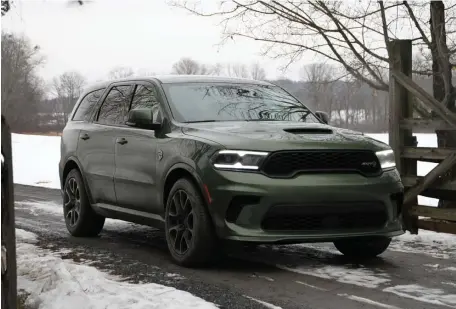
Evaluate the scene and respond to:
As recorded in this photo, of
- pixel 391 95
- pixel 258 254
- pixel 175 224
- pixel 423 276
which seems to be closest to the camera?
pixel 423 276

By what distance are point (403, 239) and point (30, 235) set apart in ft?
14.9

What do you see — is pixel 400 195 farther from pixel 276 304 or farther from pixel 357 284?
pixel 276 304

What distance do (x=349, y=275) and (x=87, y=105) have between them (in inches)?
169

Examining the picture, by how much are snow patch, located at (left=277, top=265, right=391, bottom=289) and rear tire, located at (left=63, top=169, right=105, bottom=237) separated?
2.85 m

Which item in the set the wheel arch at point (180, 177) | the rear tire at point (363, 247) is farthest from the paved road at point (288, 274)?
the wheel arch at point (180, 177)

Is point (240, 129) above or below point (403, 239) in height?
above

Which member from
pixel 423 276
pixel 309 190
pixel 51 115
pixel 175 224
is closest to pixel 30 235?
pixel 175 224

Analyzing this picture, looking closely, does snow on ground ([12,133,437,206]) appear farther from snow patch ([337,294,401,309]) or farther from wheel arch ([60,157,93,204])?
snow patch ([337,294,401,309])

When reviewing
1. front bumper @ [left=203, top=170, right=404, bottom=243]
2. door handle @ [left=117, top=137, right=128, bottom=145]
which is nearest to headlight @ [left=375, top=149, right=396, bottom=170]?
front bumper @ [left=203, top=170, right=404, bottom=243]

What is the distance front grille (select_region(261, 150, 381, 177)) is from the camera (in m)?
5.39

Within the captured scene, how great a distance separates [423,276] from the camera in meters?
5.60

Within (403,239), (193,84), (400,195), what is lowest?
(403,239)

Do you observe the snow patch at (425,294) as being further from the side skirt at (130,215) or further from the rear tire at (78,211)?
the rear tire at (78,211)

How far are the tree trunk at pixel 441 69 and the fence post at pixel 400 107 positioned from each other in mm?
938
